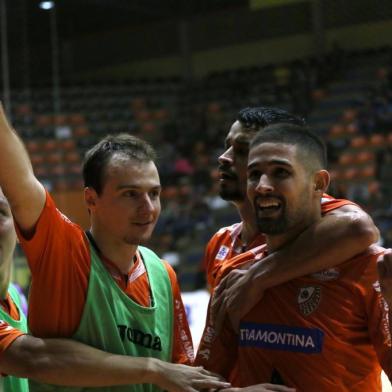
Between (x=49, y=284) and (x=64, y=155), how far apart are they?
7.41 metres

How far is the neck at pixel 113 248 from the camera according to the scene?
206 cm

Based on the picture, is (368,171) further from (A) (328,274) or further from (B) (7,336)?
(B) (7,336)

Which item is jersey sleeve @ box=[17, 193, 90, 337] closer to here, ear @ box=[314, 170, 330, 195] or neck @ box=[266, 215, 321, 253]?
neck @ box=[266, 215, 321, 253]

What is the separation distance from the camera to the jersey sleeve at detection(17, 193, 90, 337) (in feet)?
6.29

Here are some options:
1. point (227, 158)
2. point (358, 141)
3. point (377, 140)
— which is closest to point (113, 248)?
point (227, 158)

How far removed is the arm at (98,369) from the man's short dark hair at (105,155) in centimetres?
44

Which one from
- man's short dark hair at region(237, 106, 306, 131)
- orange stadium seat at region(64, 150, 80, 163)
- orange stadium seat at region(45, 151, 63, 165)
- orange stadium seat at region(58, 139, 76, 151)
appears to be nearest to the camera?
man's short dark hair at region(237, 106, 306, 131)

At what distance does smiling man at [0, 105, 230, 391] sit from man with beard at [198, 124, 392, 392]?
0.16m

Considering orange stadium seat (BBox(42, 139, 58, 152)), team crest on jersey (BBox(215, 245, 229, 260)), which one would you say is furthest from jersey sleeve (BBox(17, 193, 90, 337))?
orange stadium seat (BBox(42, 139, 58, 152))

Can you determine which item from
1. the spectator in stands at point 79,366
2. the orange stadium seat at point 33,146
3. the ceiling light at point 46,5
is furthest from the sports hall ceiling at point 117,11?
the spectator in stands at point 79,366

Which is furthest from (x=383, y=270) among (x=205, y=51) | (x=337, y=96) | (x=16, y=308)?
(x=205, y=51)

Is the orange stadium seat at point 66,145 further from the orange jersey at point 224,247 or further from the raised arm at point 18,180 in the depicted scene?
the raised arm at point 18,180

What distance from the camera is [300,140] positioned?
192cm

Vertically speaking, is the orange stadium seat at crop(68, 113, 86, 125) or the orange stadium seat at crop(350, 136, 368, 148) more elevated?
the orange stadium seat at crop(68, 113, 86, 125)
